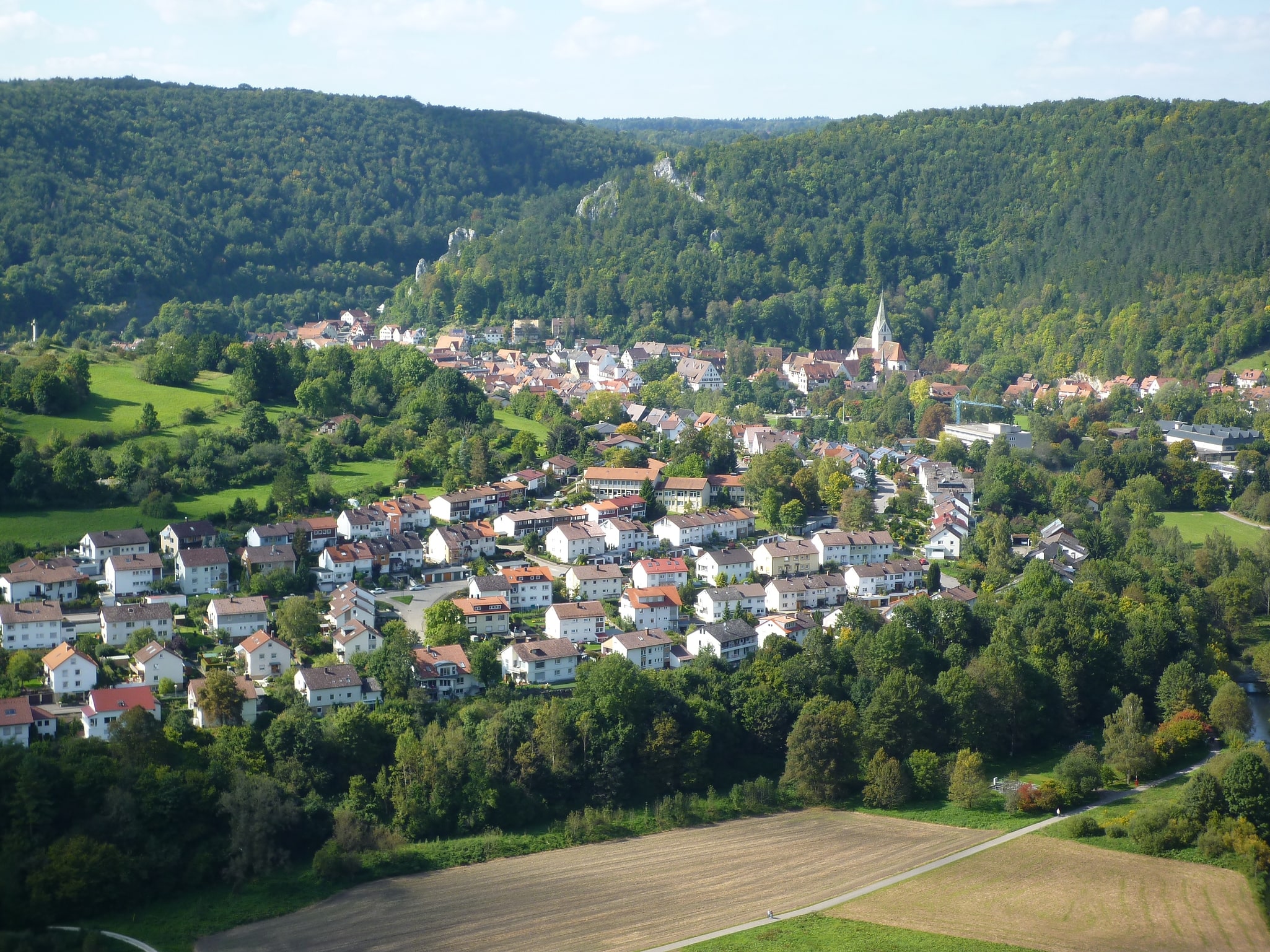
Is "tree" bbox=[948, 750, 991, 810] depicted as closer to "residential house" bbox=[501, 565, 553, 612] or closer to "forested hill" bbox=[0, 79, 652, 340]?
"residential house" bbox=[501, 565, 553, 612]

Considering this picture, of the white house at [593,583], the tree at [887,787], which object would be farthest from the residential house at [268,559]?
the tree at [887,787]

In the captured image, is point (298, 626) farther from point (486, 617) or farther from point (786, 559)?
point (786, 559)

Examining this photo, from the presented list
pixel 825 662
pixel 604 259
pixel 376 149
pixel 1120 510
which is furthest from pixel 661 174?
pixel 825 662

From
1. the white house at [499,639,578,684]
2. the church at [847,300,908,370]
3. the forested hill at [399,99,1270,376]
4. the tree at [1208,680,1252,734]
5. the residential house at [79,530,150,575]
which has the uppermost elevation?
the forested hill at [399,99,1270,376]

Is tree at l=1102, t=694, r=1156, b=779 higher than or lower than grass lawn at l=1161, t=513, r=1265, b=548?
lower

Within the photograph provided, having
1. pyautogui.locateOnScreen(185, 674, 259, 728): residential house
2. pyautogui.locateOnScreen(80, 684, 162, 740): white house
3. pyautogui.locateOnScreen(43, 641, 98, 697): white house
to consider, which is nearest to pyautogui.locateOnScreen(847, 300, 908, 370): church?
pyautogui.locateOnScreen(185, 674, 259, 728): residential house
